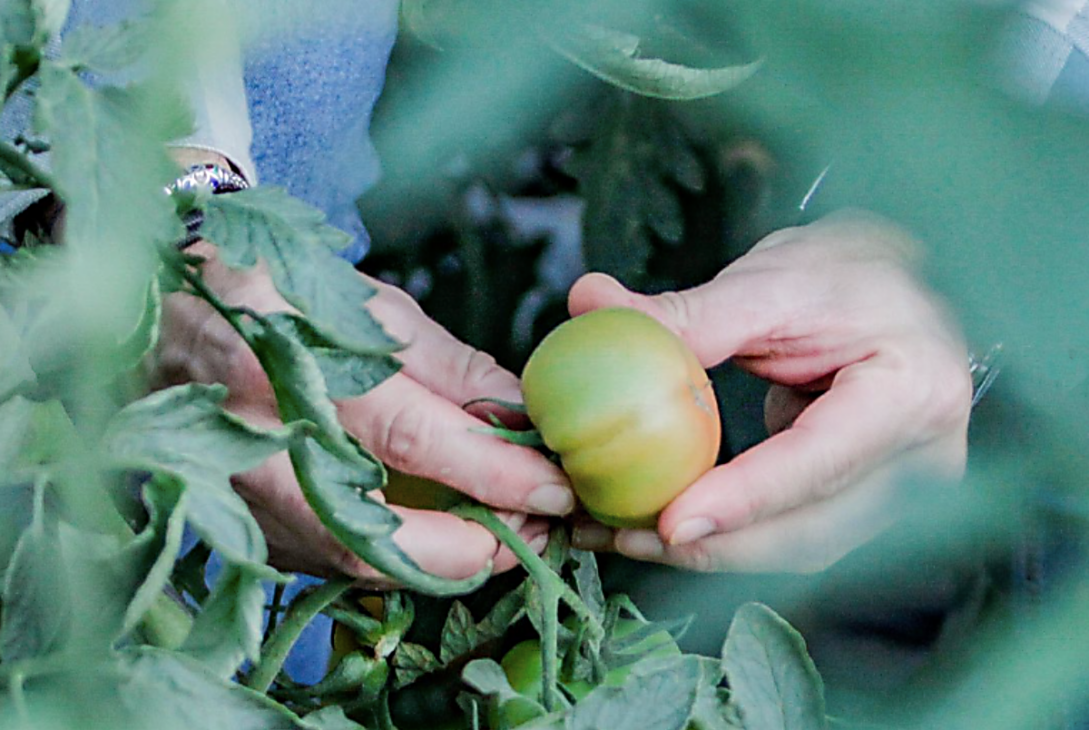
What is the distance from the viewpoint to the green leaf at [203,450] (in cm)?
17

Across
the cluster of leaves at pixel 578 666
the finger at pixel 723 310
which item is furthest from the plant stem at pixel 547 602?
the finger at pixel 723 310

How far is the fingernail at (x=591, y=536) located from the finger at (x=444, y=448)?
3 centimetres

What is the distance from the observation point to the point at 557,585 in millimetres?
325

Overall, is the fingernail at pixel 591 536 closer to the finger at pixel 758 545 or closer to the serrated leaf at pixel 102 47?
the finger at pixel 758 545

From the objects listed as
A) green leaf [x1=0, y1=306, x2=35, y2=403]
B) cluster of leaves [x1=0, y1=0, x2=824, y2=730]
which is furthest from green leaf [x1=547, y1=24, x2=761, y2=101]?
green leaf [x1=0, y1=306, x2=35, y2=403]

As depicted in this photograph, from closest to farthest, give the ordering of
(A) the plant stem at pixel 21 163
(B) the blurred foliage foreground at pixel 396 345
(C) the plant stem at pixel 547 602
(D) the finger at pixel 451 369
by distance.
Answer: (B) the blurred foliage foreground at pixel 396 345, (A) the plant stem at pixel 21 163, (C) the plant stem at pixel 547 602, (D) the finger at pixel 451 369

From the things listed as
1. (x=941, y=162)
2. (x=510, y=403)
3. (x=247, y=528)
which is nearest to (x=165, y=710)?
(x=247, y=528)

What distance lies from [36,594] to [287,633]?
128mm

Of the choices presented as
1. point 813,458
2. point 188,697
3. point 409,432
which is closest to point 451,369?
point 409,432

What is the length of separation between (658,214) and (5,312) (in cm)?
25

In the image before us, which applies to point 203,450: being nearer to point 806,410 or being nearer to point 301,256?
point 301,256

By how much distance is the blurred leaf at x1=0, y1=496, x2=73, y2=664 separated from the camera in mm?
157

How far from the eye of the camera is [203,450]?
18cm

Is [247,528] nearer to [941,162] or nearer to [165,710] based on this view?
[165,710]
